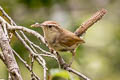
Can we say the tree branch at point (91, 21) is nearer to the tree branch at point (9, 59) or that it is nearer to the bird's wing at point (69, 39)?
the bird's wing at point (69, 39)

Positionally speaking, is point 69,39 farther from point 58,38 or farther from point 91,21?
point 91,21

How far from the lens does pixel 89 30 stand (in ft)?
23.7

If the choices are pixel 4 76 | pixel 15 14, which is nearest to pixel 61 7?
pixel 15 14

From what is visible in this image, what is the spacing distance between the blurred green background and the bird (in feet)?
3.65

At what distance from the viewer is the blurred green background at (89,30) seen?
18.8ft

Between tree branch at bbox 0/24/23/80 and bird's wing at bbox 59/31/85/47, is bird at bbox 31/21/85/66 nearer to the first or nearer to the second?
bird's wing at bbox 59/31/85/47

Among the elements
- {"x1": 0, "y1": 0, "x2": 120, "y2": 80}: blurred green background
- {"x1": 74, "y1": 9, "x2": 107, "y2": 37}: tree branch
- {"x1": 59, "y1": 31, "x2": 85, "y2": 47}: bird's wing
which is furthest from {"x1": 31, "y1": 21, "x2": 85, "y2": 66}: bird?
{"x1": 0, "y1": 0, "x2": 120, "y2": 80}: blurred green background

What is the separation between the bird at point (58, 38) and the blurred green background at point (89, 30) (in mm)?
1113

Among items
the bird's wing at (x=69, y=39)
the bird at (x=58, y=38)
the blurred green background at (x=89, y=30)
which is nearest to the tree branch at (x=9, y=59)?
the bird at (x=58, y=38)

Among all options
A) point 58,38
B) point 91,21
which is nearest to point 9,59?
point 58,38

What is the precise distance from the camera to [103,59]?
698cm

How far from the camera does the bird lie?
3765 mm

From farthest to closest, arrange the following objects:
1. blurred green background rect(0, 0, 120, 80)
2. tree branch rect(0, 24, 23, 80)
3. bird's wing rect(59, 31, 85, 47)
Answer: blurred green background rect(0, 0, 120, 80), bird's wing rect(59, 31, 85, 47), tree branch rect(0, 24, 23, 80)

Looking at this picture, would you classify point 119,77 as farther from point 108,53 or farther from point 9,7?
point 9,7
